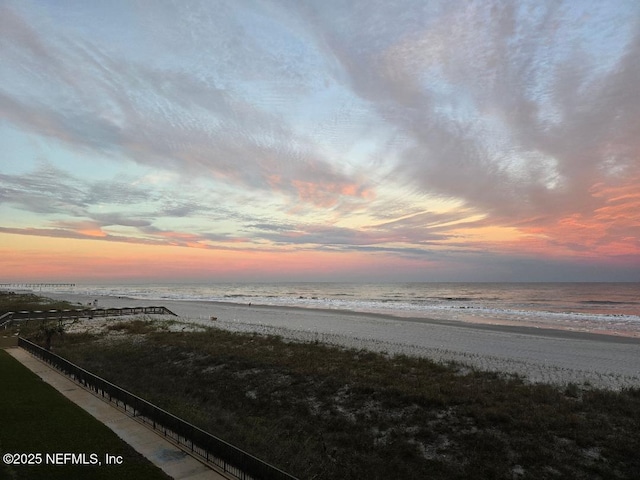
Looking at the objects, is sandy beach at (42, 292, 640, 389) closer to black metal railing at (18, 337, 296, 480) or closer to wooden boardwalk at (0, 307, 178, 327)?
wooden boardwalk at (0, 307, 178, 327)

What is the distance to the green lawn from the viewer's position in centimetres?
1043

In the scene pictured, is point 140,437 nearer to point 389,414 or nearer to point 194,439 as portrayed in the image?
point 194,439

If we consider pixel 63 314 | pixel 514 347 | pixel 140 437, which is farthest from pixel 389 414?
pixel 63 314

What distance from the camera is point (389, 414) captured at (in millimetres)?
16969

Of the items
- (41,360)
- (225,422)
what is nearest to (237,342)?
(41,360)

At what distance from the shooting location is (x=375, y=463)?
13.3 metres

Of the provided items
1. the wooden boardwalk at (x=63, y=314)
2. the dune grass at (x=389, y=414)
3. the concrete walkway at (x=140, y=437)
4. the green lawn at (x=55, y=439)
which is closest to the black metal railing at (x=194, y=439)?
the concrete walkway at (x=140, y=437)

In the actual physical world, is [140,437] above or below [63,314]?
below

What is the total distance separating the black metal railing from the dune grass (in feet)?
6.31

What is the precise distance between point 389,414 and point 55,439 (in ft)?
39.3

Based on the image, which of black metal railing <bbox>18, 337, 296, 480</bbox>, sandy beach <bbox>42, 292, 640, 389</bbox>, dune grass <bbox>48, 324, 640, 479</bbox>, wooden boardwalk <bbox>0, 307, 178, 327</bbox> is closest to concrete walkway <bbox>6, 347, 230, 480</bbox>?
black metal railing <bbox>18, 337, 296, 480</bbox>

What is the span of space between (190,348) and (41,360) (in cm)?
891

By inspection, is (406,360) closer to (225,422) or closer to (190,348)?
(225,422)

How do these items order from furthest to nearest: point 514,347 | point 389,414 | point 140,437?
point 514,347 → point 389,414 → point 140,437
